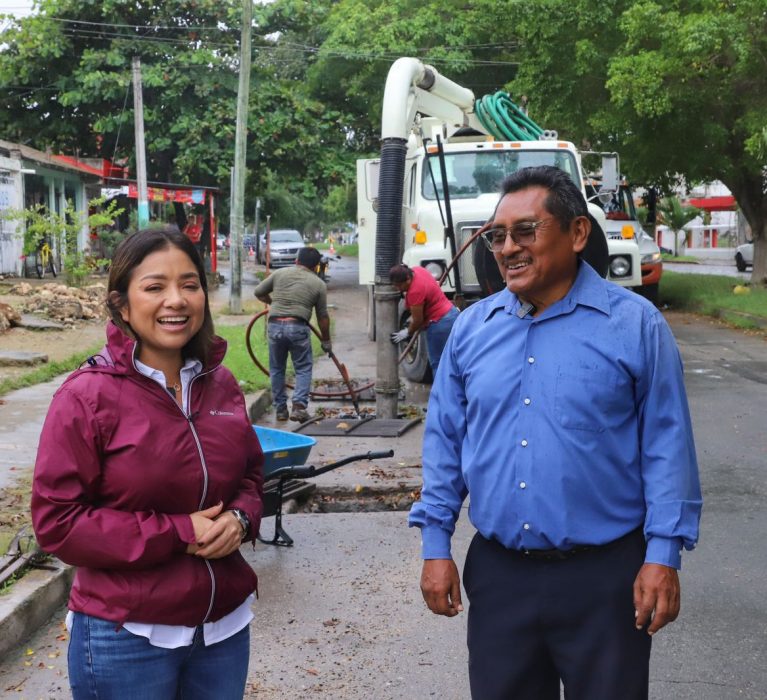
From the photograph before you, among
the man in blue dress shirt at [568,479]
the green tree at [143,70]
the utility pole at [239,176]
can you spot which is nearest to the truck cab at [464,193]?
the utility pole at [239,176]

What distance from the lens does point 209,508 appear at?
2697 millimetres

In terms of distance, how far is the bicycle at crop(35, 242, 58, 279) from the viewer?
1073 inches

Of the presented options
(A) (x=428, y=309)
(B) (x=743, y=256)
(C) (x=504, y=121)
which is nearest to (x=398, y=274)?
(A) (x=428, y=309)

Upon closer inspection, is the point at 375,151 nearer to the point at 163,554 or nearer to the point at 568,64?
the point at 568,64

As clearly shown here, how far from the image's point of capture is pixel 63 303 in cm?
1933

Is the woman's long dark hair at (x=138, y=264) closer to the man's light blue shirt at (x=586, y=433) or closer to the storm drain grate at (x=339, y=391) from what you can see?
the man's light blue shirt at (x=586, y=433)

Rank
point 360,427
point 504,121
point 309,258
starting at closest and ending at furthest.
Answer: point 360,427 < point 309,258 < point 504,121

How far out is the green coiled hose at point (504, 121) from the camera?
580 inches

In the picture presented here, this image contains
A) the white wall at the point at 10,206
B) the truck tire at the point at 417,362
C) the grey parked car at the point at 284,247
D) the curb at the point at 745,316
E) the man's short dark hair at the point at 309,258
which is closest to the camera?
the man's short dark hair at the point at 309,258

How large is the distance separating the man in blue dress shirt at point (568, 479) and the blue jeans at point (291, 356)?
794 cm

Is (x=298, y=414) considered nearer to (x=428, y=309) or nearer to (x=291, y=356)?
(x=291, y=356)

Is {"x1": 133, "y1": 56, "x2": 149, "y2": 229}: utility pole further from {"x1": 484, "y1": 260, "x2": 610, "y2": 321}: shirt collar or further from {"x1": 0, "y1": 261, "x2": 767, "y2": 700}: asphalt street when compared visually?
{"x1": 484, "y1": 260, "x2": 610, "y2": 321}: shirt collar

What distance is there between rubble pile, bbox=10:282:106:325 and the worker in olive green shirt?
8.37 m

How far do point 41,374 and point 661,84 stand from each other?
12799mm
